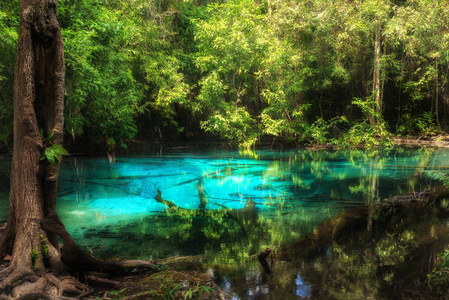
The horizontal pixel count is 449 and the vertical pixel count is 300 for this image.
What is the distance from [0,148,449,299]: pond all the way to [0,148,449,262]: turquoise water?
17 mm

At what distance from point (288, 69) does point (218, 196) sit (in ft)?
37.3

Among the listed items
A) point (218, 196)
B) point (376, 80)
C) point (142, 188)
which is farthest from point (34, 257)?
point (376, 80)

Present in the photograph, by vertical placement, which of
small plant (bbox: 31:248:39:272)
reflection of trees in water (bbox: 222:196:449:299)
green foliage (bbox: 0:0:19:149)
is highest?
green foliage (bbox: 0:0:19:149)

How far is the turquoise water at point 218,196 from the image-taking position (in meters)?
4.95

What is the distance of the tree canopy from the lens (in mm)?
14344

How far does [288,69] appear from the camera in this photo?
1747cm

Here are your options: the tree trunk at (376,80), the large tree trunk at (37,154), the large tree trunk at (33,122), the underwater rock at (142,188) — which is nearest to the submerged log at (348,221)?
the large tree trunk at (37,154)

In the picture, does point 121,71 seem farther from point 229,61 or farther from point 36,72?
point 36,72

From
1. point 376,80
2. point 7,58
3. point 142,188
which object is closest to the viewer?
point 142,188

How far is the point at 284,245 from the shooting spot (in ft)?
15.4

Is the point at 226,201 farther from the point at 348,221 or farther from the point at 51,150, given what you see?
the point at 51,150

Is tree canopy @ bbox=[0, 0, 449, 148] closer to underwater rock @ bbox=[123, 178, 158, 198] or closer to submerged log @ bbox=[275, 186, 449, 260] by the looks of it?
underwater rock @ bbox=[123, 178, 158, 198]

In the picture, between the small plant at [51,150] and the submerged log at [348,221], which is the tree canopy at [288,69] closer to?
the submerged log at [348,221]

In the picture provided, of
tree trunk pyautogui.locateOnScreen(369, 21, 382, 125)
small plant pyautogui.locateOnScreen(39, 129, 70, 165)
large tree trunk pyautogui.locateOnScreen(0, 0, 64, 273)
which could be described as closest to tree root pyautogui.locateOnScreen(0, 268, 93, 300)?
large tree trunk pyautogui.locateOnScreen(0, 0, 64, 273)
